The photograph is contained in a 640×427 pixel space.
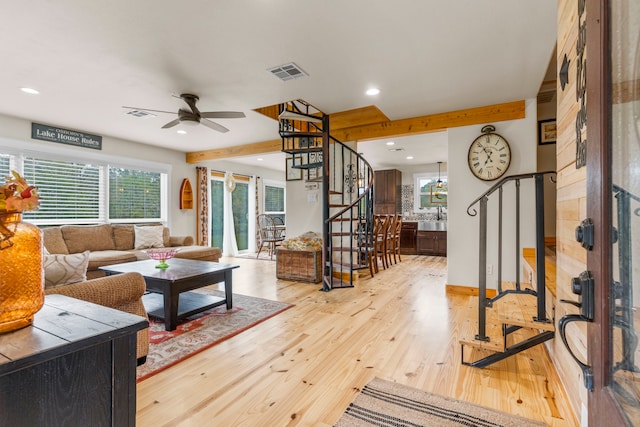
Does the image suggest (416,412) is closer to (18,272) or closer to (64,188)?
(18,272)

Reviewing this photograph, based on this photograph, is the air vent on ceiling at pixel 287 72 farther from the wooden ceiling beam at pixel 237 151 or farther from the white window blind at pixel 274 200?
the white window blind at pixel 274 200

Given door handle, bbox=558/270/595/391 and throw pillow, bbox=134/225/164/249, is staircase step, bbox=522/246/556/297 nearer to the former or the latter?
door handle, bbox=558/270/595/391

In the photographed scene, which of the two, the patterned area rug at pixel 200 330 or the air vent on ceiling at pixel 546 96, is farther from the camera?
the air vent on ceiling at pixel 546 96

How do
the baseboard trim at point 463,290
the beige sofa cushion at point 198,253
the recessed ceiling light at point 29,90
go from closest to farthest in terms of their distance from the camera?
the recessed ceiling light at point 29,90 → the baseboard trim at point 463,290 → the beige sofa cushion at point 198,253

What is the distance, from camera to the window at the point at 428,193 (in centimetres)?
838

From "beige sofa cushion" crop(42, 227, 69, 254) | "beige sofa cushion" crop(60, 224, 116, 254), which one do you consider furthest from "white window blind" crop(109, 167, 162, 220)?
"beige sofa cushion" crop(42, 227, 69, 254)

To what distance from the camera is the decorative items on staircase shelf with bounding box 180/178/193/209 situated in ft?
22.3

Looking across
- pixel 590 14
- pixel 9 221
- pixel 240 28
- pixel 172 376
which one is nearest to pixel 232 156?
pixel 240 28

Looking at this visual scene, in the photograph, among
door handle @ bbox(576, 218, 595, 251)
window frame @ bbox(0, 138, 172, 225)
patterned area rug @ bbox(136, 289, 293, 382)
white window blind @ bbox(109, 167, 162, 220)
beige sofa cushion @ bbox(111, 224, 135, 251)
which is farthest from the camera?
white window blind @ bbox(109, 167, 162, 220)

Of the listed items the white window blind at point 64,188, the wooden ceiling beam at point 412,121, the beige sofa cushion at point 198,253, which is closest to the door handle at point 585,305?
the wooden ceiling beam at point 412,121

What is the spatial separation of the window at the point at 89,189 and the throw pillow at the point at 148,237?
80 centimetres

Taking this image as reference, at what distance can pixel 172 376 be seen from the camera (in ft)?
6.80

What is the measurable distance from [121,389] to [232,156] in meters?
5.82

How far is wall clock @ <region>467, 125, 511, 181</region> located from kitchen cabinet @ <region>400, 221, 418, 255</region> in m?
4.04
